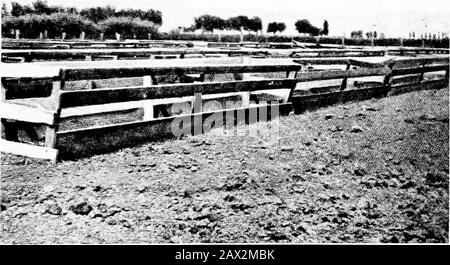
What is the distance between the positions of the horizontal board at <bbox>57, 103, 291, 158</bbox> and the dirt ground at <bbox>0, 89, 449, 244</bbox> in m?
0.13

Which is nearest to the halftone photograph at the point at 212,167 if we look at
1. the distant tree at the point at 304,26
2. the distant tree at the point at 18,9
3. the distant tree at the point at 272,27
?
the distant tree at the point at 18,9

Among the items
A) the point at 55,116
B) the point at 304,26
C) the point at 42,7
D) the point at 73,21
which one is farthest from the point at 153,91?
the point at 304,26

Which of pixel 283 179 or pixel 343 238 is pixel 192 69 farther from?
pixel 343 238

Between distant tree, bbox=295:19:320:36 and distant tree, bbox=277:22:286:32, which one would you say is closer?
distant tree, bbox=295:19:320:36

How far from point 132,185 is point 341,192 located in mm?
1939

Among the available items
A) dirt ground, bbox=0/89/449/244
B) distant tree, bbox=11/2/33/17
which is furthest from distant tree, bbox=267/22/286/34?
dirt ground, bbox=0/89/449/244

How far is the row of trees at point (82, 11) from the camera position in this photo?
89.0 feet

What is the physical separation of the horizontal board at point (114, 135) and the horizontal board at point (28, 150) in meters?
0.10

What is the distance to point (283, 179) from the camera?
3.87 metres

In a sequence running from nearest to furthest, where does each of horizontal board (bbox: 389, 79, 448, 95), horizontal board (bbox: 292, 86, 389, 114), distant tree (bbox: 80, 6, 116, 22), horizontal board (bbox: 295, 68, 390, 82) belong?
horizontal board (bbox: 292, 86, 389, 114), horizontal board (bbox: 295, 68, 390, 82), horizontal board (bbox: 389, 79, 448, 95), distant tree (bbox: 80, 6, 116, 22)

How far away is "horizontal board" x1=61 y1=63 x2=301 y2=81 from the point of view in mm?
4234

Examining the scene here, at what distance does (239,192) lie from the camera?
354 centimetres

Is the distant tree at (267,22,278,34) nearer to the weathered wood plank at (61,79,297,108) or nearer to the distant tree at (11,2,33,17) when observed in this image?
the distant tree at (11,2,33,17)
